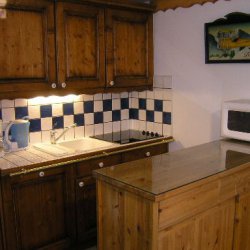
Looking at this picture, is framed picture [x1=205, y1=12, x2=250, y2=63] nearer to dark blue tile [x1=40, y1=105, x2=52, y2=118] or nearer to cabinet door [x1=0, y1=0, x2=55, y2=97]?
cabinet door [x1=0, y1=0, x2=55, y2=97]

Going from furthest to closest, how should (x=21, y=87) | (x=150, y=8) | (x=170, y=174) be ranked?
1. (x=150, y=8)
2. (x=21, y=87)
3. (x=170, y=174)

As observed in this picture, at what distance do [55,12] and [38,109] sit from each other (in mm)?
821

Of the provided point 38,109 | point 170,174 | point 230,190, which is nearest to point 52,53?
point 38,109

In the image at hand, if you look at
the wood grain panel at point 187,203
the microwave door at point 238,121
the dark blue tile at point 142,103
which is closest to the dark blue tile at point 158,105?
the dark blue tile at point 142,103

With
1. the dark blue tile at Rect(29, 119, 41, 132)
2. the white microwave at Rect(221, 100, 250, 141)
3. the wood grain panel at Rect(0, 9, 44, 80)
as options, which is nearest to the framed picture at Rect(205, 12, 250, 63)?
the white microwave at Rect(221, 100, 250, 141)

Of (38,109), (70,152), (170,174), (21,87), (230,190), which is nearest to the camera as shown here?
(170,174)

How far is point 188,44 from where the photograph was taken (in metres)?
3.17

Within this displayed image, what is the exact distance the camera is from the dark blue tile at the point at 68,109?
322 cm

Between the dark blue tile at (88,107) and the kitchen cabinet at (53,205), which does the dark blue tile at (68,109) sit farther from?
the kitchen cabinet at (53,205)

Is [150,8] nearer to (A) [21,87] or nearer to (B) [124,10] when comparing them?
(B) [124,10]

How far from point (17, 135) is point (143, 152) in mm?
1107

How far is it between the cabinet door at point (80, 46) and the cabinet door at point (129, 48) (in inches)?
3.7

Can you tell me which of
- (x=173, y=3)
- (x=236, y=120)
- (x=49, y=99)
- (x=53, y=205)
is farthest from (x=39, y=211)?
(x=173, y=3)

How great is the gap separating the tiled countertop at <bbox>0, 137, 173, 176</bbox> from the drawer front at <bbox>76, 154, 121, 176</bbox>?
0.18 feet
